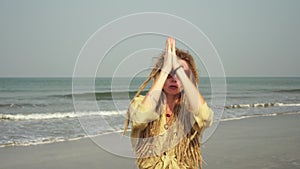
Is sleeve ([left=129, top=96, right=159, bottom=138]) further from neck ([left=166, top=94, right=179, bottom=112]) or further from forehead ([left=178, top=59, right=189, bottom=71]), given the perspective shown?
forehead ([left=178, top=59, right=189, bottom=71])

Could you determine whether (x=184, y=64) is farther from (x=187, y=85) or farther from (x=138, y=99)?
(x=138, y=99)

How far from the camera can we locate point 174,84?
6.74 feet

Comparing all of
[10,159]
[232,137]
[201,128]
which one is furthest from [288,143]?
[201,128]

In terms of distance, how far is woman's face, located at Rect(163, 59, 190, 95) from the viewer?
6.66 ft

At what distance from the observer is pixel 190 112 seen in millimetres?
2098

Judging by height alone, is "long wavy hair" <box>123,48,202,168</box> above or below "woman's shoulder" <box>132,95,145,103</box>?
below

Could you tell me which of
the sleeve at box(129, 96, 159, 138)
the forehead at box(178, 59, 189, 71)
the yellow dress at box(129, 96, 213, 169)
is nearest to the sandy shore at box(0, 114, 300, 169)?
the yellow dress at box(129, 96, 213, 169)

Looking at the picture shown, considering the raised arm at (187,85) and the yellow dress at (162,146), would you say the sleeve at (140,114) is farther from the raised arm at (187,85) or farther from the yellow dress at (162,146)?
the raised arm at (187,85)

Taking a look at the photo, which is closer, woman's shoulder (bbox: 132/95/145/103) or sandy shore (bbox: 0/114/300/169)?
woman's shoulder (bbox: 132/95/145/103)

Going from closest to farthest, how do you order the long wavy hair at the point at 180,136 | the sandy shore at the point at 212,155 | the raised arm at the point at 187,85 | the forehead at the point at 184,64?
the raised arm at the point at 187,85 → the forehead at the point at 184,64 → the long wavy hair at the point at 180,136 → the sandy shore at the point at 212,155

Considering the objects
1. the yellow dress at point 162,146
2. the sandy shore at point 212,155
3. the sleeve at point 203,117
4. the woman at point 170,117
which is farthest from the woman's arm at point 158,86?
Answer: the sandy shore at point 212,155

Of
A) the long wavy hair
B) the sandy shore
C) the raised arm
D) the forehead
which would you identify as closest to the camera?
the raised arm

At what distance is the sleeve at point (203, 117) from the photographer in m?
2.04

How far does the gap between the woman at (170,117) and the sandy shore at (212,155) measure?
3139 mm
